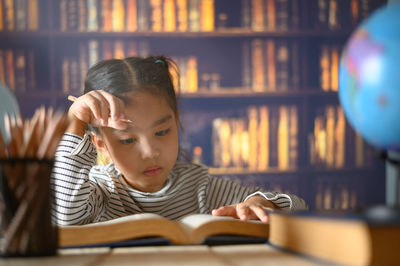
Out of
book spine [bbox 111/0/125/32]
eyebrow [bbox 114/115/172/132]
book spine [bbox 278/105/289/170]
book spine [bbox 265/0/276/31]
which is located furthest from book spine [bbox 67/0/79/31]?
eyebrow [bbox 114/115/172/132]

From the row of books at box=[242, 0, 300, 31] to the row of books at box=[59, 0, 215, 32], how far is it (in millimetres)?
224

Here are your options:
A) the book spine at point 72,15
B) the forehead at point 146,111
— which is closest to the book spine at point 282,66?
the book spine at point 72,15

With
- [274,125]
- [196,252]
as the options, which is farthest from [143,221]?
[274,125]

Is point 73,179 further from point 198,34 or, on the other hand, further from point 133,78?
point 198,34

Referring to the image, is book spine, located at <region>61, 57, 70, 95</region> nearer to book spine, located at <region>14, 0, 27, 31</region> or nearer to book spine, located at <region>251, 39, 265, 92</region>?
book spine, located at <region>14, 0, 27, 31</region>

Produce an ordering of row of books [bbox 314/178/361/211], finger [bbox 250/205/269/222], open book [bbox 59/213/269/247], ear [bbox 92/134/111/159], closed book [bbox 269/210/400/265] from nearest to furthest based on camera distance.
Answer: closed book [bbox 269/210/400/265] < open book [bbox 59/213/269/247] < finger [bbox 250/205/269/222] < ear [bbox 92/134/111/159] < row of books [bbox 314/178/361/211]

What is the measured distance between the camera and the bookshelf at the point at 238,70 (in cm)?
279

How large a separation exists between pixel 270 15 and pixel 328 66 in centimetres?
47

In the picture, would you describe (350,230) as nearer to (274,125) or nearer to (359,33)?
(359,33)

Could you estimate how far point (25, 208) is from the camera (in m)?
0.54

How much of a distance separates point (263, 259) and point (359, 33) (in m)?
0.29

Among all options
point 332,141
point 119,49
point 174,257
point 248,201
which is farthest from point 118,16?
point 174,257

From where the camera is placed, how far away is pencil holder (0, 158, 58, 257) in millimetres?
545

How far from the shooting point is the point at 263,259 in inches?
21.1
